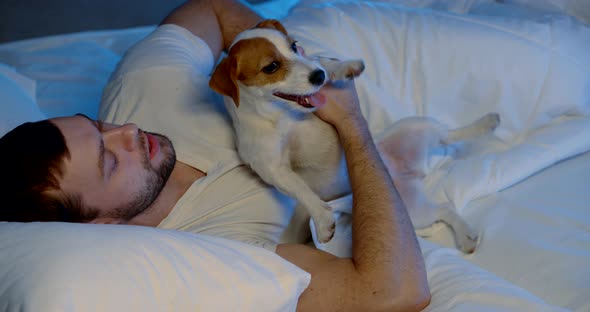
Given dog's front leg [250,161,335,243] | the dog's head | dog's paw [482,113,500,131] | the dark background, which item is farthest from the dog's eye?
the dark background

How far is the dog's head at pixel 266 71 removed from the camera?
1380 mm

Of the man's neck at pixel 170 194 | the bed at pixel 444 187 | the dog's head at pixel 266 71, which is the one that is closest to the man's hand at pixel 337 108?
the dog's head at pixel 266 71

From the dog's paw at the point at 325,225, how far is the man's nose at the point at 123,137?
0.51m

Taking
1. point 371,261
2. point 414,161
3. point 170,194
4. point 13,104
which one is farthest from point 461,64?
point 13,104

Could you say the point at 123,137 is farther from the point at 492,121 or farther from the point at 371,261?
the point at 492,121

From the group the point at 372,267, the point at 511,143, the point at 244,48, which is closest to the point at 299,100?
the point at 244,48

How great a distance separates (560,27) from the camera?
1869mm

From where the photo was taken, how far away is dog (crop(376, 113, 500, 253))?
1.65 meters

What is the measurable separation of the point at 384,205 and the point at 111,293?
2.24 ft

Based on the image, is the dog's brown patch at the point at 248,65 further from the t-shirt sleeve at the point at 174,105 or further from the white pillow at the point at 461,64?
the white pillow at the point at 461,64

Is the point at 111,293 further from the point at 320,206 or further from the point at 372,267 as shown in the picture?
the point at 320,206

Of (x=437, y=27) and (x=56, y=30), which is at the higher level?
(x=437, y=27)

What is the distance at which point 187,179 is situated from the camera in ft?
5.10

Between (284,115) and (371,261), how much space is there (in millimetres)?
475
